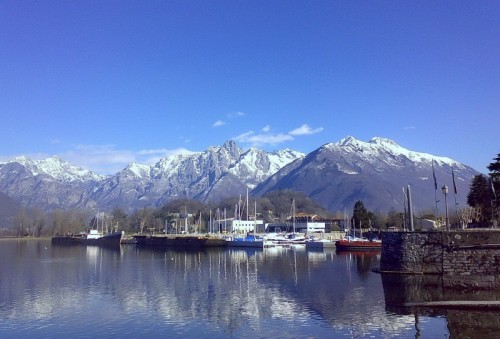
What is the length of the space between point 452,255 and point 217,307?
70.3 ft

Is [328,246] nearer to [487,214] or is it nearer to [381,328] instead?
[487,214]

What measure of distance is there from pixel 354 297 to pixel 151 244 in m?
109

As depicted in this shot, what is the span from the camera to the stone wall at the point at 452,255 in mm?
38531

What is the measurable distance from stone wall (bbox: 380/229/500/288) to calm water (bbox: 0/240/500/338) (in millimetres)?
3445

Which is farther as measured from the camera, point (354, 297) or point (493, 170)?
point (493, 170)

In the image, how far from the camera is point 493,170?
2365 inches

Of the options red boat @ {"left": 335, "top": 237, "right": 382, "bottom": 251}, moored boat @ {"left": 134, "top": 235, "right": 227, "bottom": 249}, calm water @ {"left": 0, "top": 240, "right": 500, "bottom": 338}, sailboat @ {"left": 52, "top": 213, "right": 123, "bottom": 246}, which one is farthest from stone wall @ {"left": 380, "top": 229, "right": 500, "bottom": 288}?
sailboat @ {"left": 52, "top": 213, "right": 123, "bottom": 246}

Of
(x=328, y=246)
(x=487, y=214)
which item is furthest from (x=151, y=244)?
(x=487, y=214)

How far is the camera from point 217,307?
111 ft

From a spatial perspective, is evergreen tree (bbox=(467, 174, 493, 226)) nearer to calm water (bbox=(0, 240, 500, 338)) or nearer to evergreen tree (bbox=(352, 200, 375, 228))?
calm water (bbox=(0, 240, 500, 338))

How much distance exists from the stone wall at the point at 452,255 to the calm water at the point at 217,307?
11.3 feet

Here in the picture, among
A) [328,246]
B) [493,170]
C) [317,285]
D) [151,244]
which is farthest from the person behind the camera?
[151,244]

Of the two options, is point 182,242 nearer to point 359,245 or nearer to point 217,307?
point 359,245

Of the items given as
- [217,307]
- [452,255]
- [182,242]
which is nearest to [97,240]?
[182,242]
